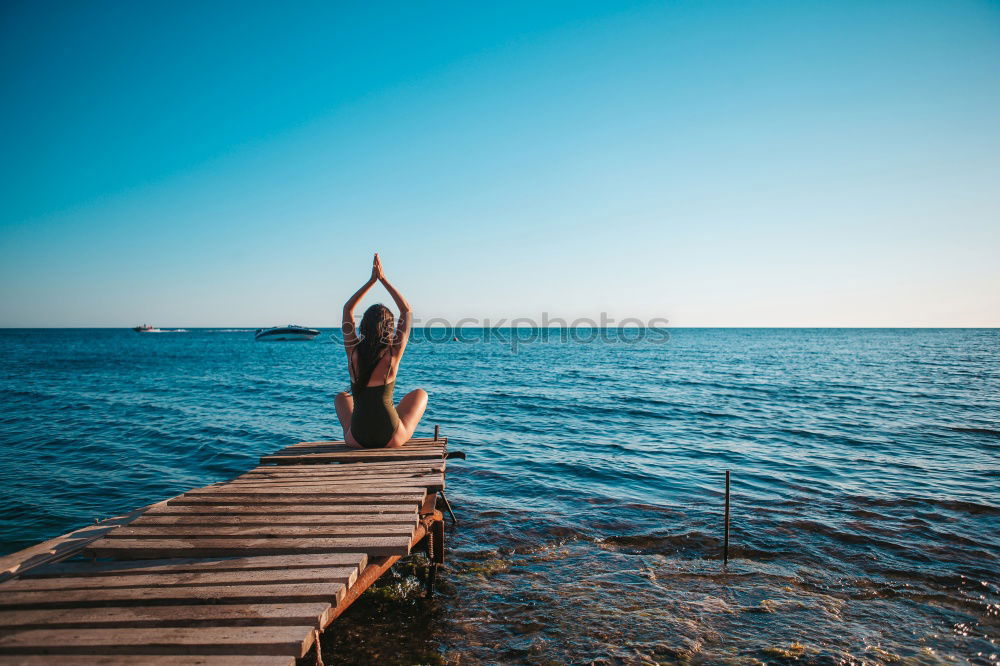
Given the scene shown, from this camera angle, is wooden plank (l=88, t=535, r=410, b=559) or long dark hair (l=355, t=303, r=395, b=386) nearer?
wooden plank (l=88, t=535, r=410, b=559)

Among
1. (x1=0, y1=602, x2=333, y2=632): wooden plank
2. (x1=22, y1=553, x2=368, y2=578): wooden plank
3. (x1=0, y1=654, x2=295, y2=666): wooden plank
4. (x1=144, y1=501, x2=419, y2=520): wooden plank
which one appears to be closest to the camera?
(x1=0, y1=654, x2=295, y2=666): wooden plank

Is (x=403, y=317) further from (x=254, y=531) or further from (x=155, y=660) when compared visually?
(x=155, y=660)

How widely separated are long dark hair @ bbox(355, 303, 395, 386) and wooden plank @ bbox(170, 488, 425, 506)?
6.82 feet

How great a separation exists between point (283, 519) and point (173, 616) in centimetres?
147

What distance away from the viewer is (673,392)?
93.2 ft

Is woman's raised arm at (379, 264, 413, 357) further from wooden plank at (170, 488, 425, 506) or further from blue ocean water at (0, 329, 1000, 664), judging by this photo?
blue ocean water at (0, 329, 1000, 664)

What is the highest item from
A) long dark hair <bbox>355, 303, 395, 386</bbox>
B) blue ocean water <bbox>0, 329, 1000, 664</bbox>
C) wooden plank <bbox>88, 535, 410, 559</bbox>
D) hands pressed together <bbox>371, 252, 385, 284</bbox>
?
hands pressed together <bbox>371, 252, 385, 284</bbox>

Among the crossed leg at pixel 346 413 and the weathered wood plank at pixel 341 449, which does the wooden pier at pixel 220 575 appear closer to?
the weathered wood plank at pixel 341 449

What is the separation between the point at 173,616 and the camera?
11.1ft

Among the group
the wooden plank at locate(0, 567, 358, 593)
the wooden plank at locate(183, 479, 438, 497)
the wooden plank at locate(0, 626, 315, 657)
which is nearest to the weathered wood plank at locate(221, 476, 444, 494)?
the wooden plank at locate(183, 479, 438, 497)

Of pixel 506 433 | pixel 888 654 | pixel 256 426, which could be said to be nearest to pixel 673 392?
pixel 506 433

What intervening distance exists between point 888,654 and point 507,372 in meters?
36.3

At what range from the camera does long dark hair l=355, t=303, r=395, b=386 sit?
707 cm

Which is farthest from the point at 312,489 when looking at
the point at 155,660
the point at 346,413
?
the point at 155,660
